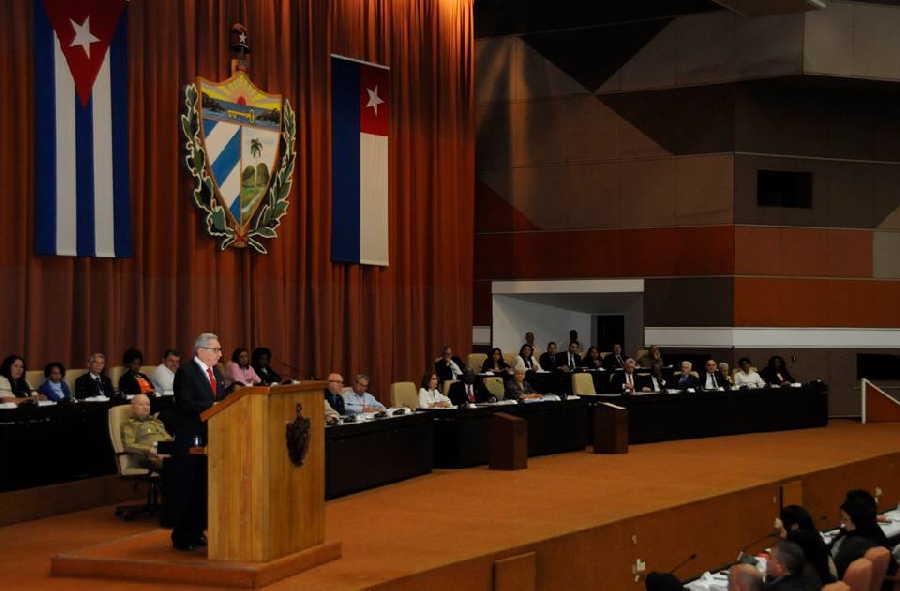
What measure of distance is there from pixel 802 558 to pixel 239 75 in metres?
9.86

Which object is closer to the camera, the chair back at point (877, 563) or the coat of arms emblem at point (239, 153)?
the chair back at point (877, 563)

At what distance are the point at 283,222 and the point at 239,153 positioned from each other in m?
1.14

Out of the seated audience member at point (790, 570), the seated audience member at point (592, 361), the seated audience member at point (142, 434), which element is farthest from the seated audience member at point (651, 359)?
the seated audience member at point (790, 570)

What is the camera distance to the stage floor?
6.88 meters

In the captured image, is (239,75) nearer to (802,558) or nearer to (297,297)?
(297,297)

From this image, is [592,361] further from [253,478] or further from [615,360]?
[253,478]

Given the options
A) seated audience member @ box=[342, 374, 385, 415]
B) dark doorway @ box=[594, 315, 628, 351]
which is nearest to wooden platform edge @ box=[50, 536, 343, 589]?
seated audience member @ box=[342, 374, 385, 415]

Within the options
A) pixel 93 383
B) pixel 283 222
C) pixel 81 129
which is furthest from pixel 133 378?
pixel 283 222

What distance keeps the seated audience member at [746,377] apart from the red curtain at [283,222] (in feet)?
12.8

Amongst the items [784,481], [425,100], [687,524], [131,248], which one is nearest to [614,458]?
[784,481]

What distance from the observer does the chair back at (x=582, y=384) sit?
1488cm

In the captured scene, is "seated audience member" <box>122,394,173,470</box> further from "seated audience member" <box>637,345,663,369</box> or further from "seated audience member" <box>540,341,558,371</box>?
"seated audience member" <box>540,341,558,371</box>

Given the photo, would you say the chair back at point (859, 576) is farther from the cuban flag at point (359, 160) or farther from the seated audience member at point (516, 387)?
the cuban flag at point (359, 160)

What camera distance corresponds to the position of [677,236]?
19.2 m
